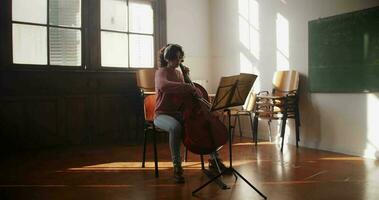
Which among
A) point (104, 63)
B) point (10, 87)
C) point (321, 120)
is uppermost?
point (104, 63)

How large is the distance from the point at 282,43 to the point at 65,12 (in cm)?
303

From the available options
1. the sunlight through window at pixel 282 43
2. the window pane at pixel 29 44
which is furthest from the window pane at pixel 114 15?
the sunlight through window at pixel 282 43

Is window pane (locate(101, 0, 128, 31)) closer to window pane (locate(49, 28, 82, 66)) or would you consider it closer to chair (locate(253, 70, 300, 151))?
window pane (locate(49, 28, 82, 66))

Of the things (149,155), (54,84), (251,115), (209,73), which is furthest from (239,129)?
(54,84)

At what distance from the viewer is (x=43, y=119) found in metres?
5.00

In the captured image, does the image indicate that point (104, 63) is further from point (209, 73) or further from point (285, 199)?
point (285, 199)

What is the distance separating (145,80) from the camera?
540 centimetres

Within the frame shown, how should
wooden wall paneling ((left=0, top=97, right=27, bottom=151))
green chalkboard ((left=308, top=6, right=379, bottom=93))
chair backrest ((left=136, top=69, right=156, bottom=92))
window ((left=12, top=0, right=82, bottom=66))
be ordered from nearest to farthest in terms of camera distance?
green chalkboard ((left=308, top=6, right=379, bottom=93)) < wooden wall paneling ((left=0, top=97, right=27, bottom=151)) < window ((left=12, top=0, right=82, bottom=66)) < chair backrest ((left=136, top=69, right=156, bottom=92))

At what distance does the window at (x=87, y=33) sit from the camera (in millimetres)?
4863

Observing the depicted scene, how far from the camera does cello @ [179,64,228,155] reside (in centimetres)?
285

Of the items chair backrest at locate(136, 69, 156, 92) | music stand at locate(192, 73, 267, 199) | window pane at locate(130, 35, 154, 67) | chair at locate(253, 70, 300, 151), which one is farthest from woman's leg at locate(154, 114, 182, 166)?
window pane at locate(130, 35, 154, 67)

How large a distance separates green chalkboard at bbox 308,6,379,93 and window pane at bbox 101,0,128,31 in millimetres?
2667

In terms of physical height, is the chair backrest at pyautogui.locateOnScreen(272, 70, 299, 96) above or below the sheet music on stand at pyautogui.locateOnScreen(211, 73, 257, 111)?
above

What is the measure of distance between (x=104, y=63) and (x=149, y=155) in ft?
5.70
